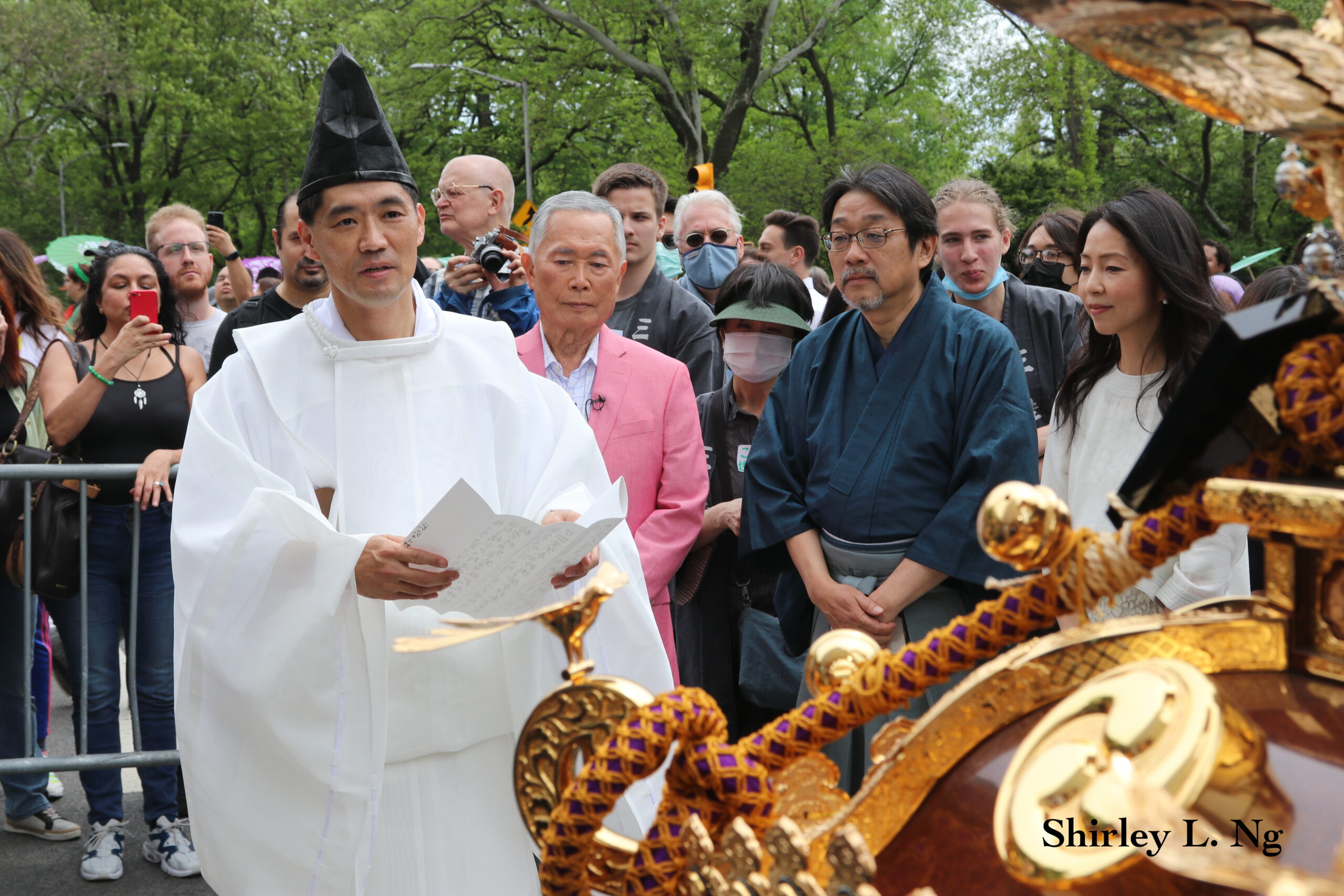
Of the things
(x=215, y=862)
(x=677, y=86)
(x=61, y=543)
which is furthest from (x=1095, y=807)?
(x=677, y=86)

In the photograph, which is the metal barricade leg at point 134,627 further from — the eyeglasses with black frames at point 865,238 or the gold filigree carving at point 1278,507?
the gold filigree carving at point 1278,507

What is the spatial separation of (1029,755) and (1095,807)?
0.28ft

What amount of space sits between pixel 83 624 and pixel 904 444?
290 centimetres

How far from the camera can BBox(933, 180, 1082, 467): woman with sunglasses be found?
14.5ft

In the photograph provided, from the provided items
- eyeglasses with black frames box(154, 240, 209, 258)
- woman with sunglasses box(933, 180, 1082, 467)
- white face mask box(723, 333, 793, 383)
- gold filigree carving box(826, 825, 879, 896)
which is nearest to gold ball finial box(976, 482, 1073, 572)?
gold filigree carving box(826, 825, 879, 896)

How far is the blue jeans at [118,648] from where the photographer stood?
4.18 metres

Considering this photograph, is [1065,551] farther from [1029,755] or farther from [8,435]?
[8,435]

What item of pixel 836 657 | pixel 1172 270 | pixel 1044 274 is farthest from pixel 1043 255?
pixel 836 657

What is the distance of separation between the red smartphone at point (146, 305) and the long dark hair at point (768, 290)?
207cm

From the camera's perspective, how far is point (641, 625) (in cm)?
249

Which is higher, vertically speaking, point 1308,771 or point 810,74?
point 810,74

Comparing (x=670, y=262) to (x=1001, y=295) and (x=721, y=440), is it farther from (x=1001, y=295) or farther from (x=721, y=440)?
(x=721, y=440)

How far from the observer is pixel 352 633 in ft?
7.67

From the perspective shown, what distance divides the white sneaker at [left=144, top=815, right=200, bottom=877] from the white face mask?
101 inches
